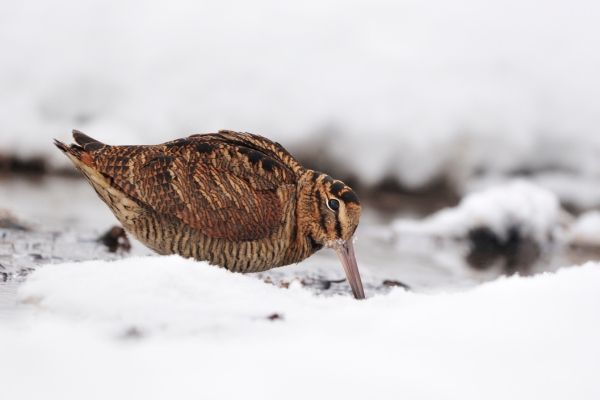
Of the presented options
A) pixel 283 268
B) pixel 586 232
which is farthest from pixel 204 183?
pixel 586 232

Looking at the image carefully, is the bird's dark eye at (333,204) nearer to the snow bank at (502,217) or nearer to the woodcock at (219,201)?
the woodcock at (219,201)

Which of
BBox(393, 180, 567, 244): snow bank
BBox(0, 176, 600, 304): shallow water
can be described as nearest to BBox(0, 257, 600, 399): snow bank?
BBox(0, 176, 600, 304): shallow water

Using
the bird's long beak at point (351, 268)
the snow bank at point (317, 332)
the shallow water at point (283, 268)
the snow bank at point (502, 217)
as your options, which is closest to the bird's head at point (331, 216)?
the bird's long beak at point (351, 268)

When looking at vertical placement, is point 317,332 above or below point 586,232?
below

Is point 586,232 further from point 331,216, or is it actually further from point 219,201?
point 219,201

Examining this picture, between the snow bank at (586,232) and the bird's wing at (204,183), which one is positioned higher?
the snow bank at (586,232)

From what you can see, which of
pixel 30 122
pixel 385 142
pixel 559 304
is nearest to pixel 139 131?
pixel 30 122
